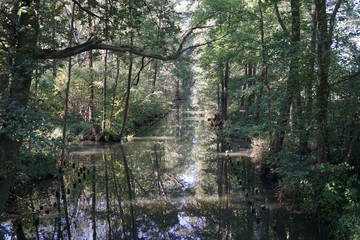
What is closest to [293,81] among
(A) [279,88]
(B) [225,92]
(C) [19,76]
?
(A) [279,88]

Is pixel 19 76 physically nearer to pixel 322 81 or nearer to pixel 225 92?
pixel 322 81

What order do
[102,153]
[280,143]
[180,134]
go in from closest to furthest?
[280,143] → [102,153] → [180,134]

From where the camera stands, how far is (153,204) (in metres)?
11.1

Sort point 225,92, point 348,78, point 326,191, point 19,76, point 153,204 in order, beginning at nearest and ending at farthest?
1. point 19,76
2. point 326,191
3. point 348,78
4. point 153,204
5. point 225,92

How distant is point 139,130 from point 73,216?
2111 cm

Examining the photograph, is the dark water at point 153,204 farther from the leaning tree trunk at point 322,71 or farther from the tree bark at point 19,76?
the leaning tree trunk at point 322,71

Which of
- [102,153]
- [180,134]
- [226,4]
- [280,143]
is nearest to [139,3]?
[280,143]

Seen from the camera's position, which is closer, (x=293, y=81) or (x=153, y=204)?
(x=293, y=81)

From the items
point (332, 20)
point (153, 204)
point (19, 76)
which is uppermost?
point (332, 20)

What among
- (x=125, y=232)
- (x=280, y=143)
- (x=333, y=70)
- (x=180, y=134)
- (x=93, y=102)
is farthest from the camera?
(x=180, y=134)

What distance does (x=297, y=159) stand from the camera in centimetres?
1003

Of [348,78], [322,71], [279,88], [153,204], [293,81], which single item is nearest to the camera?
[348,78]

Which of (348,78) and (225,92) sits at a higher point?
(225,92)

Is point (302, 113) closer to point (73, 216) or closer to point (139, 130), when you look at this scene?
point (73, 216)
